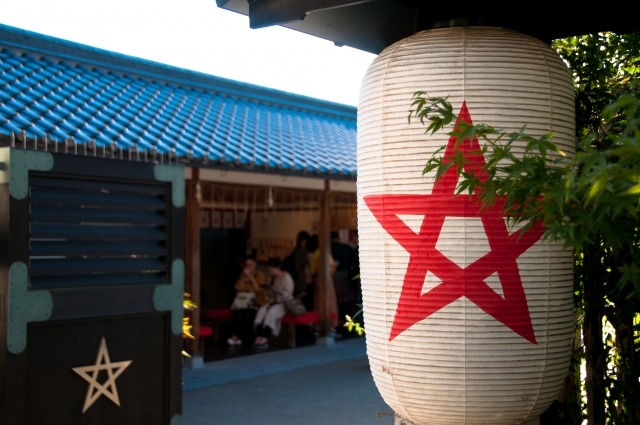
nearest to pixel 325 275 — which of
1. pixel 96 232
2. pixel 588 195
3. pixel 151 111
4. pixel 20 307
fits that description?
pixel 151 111

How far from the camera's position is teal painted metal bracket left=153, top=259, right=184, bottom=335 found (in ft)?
13.1

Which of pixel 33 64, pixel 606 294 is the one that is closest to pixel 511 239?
pixel 606 294

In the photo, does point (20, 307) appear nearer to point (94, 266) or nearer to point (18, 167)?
point (94, 266)

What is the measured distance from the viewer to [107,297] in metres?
3.76

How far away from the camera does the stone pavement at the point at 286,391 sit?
720cm

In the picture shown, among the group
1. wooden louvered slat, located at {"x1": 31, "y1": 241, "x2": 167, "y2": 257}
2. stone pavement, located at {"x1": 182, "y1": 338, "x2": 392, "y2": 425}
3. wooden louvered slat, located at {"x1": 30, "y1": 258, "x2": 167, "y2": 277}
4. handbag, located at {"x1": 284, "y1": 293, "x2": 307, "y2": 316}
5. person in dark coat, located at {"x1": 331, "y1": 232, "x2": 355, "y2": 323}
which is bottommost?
stone pavement, located at {"x1": 182, "y1": 338, "x2": 392, "y2": 425}

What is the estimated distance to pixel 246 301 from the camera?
37.4 feet

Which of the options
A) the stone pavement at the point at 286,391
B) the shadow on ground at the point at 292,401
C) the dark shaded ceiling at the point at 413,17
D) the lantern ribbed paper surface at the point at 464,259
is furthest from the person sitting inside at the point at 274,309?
the lantern ribbed paper surface at the point at 464,259

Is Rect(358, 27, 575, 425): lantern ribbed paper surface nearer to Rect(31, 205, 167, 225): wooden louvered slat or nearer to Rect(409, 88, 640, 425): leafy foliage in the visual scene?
Rect(409, 88, 640, 425): leafy foliage

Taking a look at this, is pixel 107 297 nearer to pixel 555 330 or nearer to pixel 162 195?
pixel 162 195

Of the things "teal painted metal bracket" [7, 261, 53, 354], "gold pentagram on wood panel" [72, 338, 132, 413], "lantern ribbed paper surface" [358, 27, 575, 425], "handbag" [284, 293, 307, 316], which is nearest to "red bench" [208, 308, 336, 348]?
"handbag" [284, 293, 307, 316]

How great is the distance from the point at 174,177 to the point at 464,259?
2102mm

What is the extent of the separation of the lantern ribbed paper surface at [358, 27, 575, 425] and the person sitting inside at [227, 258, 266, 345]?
28.5ft

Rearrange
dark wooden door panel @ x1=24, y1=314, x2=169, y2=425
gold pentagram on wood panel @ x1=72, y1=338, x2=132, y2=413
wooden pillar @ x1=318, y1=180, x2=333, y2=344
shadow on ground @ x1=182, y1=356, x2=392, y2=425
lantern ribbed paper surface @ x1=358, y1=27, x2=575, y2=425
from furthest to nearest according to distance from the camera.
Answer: wooden pillar @ x1=318, y1=180, x2=333, y2=344, shadow on ground @ x1=182, y1=356, x2=392, y2=425, gold pentagram on wood panel @ x1=72, y1=338, x2=132, y2=413, dark wooden door panel @ x1=24, y1=314, x2=169, y2=425, lantern ribbed paper surface @ x1=358, y1=27, x2=575, y2=425
